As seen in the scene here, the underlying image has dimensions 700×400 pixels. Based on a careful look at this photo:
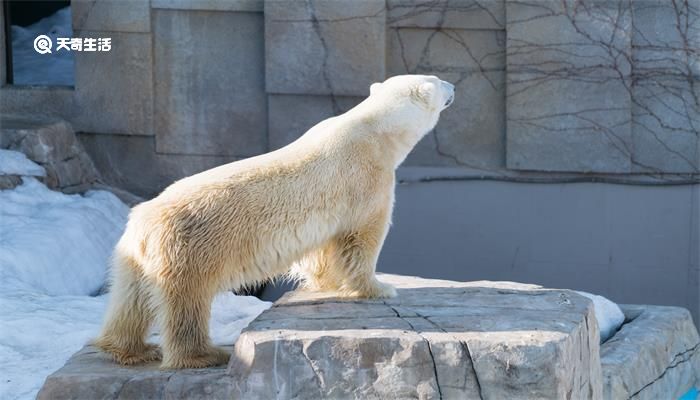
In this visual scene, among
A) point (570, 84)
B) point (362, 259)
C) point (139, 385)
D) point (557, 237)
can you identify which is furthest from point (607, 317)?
point (139, 385)

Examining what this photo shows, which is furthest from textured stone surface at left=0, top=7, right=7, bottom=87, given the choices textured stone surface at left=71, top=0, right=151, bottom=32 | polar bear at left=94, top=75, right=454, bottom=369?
polar bear at left=94, top=75, right=454, bottom=369

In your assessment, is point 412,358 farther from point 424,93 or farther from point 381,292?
point 424,93

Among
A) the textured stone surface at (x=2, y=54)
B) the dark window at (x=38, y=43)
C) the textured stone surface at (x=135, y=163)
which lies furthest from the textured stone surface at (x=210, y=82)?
the dark window at (x=38, y=43)

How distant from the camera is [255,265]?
380 cm

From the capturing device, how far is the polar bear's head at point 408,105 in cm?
416

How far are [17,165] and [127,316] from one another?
129 inches

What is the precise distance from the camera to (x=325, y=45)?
699 centimetres

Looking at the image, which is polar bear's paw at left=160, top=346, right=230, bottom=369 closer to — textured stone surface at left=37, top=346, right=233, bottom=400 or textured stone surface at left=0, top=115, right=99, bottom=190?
textured stone surface at left=37, top=346, right=233, bottom=400

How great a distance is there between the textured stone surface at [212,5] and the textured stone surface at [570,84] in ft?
5.73

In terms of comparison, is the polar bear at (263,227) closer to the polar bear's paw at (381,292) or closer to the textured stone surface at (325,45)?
the polar bear's paw at (381,292)

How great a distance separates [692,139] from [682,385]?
1809mm

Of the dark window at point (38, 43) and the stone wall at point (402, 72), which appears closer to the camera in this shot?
the stone wall at point (402, 72)

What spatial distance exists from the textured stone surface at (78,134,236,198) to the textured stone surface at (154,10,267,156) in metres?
0.12

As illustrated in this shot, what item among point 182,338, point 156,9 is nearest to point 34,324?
point 182,338
